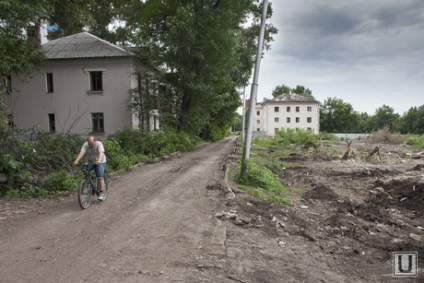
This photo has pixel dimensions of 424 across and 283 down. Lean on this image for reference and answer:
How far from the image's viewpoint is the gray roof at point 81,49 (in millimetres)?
25339

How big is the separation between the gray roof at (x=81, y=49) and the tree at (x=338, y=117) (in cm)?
7716

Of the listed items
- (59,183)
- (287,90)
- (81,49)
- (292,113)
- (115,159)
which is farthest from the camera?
(287,90)

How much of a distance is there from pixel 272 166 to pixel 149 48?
1378 centimetres

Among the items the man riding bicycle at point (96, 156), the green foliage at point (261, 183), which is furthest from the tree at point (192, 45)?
the man riding bicycle at point (96, 156)

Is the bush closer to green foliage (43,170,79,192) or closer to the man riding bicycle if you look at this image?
the man riding bicycle

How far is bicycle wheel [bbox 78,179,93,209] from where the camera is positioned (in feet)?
24.8

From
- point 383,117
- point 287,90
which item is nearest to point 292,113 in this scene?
point 287,90

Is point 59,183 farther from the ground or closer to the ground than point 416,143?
farther from the ground

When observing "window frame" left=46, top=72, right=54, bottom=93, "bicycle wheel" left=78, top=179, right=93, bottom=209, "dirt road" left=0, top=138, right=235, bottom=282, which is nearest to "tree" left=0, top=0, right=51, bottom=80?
"bicycle wheel" left=78, top=179, right=93, bottom=209

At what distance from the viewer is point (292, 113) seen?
257 feet

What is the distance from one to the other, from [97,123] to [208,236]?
22.9m

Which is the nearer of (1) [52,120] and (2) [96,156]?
(2) [96,156]

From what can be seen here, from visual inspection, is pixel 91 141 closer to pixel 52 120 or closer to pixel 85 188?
pixel 85 188

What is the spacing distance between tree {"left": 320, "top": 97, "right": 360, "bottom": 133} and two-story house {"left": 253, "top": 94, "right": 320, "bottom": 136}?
1590 cm
